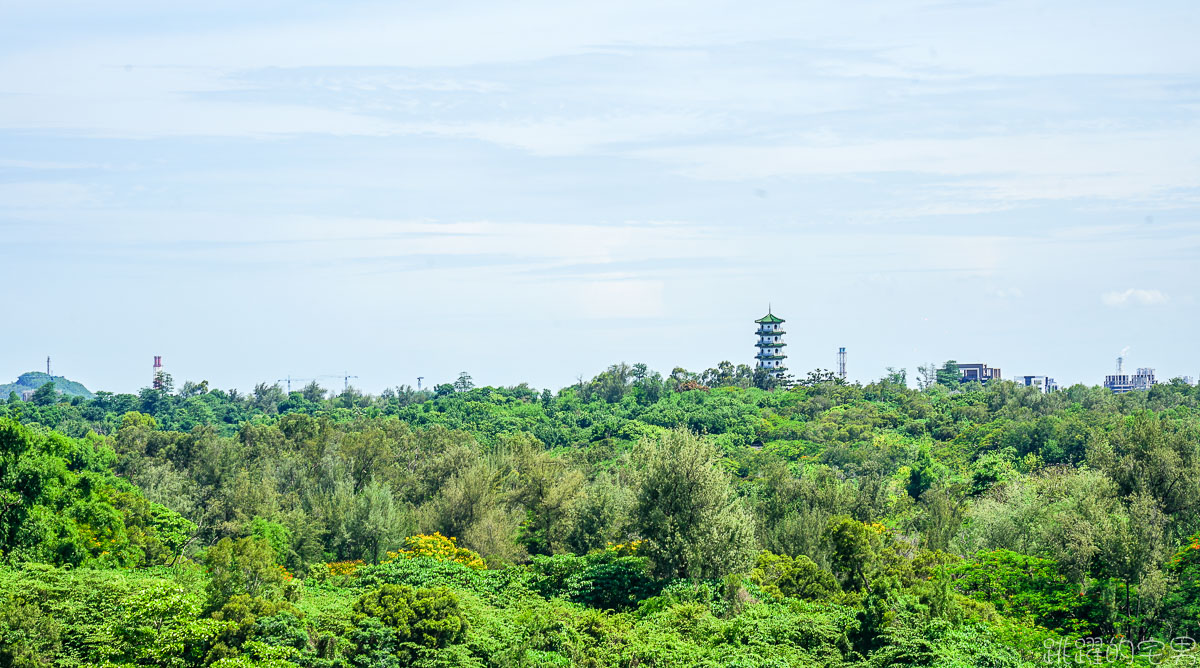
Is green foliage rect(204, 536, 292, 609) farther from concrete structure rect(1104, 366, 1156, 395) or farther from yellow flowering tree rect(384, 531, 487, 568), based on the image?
concrete structure rect(1104, 366, 1156, 395)

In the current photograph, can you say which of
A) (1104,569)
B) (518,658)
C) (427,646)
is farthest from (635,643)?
(1104,569)

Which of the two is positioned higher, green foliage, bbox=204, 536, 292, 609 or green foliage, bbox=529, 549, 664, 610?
green foliage, bbox=204, 536, 292, 609

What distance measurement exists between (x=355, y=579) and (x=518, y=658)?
13135 millimetres

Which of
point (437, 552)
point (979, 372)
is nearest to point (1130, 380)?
point (979, 372)

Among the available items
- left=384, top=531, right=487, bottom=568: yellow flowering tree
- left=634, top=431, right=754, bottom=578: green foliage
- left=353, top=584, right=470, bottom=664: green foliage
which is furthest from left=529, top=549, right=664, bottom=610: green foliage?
left=353, top=584, right=470, bottom=664: green foliage

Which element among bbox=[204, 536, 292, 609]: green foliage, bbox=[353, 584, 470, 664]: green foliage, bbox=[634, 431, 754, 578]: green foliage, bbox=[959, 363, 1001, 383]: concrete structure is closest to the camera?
bbox=[353, 584, 470, 664]: green foliage

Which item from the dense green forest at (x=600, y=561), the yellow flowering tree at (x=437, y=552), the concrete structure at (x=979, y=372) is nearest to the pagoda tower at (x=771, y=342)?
the concrete structure at (x=979, y=372)

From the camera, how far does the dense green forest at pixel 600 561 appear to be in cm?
2694

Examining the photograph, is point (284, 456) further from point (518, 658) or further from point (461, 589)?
point (518, 658)

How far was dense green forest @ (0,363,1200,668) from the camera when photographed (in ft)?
88.4

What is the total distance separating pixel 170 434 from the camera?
71.2 meters

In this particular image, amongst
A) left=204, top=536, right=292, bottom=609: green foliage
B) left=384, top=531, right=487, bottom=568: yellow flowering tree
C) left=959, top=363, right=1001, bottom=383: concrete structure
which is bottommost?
left=384, top=531, right=487, bottom=568: yellow flowering tree

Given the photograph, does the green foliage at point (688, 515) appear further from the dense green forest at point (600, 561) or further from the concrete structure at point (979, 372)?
the concrete structure at point (979, 372)

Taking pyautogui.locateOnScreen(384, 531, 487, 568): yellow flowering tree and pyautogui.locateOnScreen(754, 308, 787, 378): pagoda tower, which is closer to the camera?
pyautogui.locateOnScreen(384, 531, 487, 568): yellow flowering tree
